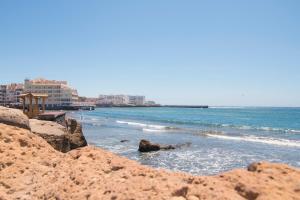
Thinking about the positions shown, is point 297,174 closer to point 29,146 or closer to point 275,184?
point 275,184

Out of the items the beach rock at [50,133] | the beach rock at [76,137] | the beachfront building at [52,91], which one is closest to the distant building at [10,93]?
the beachfront building at [52,91]

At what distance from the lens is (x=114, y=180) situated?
3615 mm

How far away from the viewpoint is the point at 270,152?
30.3 m

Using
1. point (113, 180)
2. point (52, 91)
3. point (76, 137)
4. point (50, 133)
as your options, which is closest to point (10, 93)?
point (52, 91)

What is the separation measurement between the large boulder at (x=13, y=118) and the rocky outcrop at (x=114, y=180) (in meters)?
0.78

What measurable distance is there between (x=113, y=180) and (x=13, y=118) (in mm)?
2316

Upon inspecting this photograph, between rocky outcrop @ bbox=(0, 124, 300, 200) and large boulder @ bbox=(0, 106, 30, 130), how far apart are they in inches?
30.6

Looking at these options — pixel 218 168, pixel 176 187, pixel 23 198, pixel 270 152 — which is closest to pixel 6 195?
pixel 23 198

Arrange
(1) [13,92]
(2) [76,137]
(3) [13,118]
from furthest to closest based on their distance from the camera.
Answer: (1) [13,92], (2) [76,137], (3) [13,118]

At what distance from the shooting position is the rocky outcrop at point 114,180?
3314mm

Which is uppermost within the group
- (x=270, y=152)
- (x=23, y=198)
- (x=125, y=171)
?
(x=125, y=171)

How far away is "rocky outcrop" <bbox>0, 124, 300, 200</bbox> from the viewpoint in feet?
10.9

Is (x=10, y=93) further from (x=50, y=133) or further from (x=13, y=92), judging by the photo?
(x=50, y=133)

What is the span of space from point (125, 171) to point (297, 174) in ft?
5.52
